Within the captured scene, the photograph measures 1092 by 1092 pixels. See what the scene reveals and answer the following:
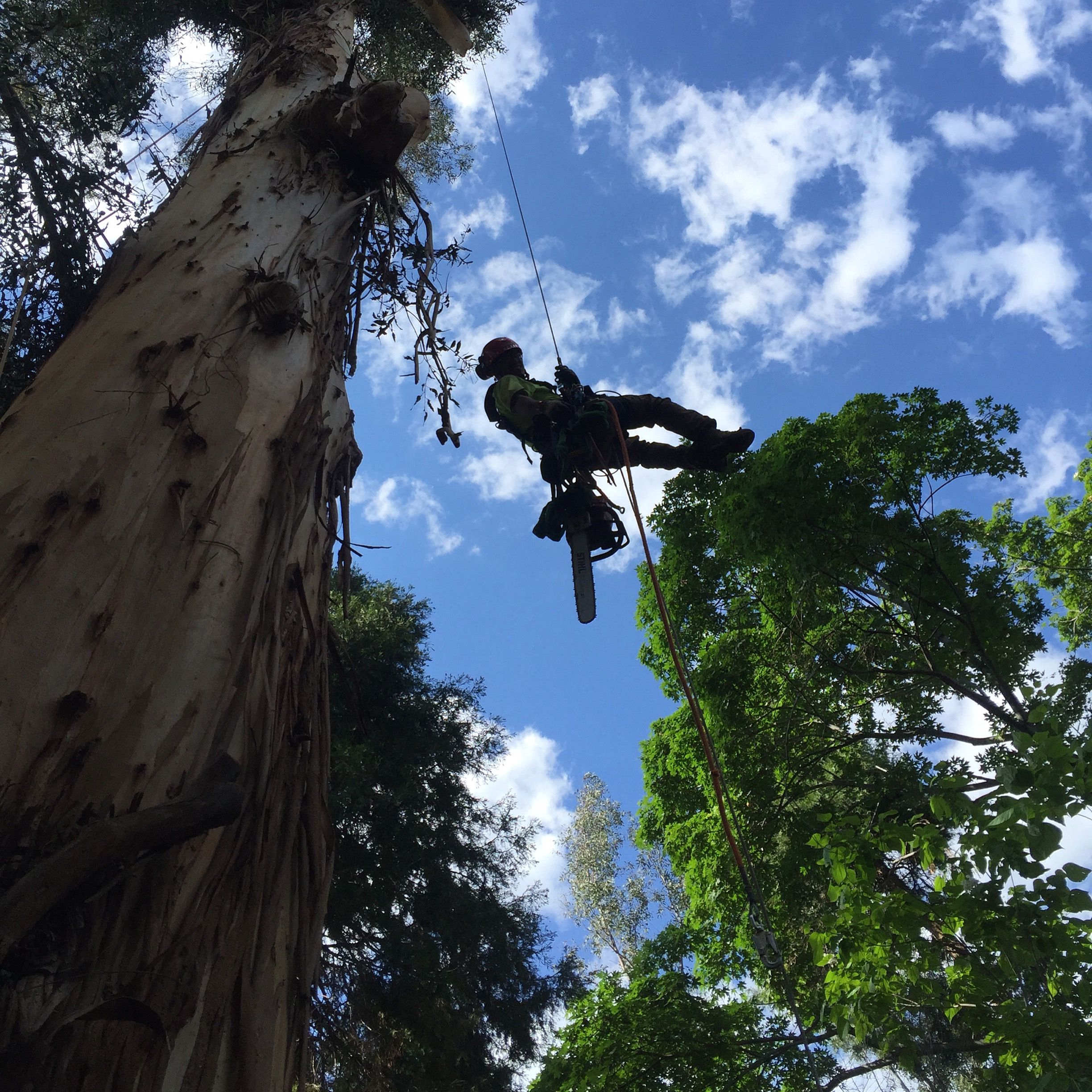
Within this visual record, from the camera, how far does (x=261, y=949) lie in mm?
1479

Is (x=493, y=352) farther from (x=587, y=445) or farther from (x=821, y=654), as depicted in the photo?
(x=821, y=654)

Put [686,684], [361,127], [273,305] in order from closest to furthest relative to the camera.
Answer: [273,305] < [361,127] < [686,684]

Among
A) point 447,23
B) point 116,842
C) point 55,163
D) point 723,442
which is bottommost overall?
point 116,842

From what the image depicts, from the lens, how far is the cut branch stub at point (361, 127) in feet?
10.3

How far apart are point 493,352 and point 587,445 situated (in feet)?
4.82

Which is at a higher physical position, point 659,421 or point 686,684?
point 659,421

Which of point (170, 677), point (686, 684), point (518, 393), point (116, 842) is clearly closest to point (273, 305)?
point (170, 677)

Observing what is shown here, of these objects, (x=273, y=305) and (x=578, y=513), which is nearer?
(x=273, y=305)

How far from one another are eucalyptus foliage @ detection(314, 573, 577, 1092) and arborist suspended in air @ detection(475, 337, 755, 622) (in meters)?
2.49

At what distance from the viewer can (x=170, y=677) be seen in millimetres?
1494

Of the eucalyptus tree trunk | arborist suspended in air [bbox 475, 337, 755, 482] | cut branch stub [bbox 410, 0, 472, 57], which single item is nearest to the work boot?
arborist suspended in air [bbox 475, 337, 755, 482]

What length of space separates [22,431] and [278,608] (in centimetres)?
64

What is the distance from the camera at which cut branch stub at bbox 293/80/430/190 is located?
10.3 ft

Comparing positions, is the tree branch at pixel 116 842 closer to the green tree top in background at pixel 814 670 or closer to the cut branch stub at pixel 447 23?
the green tree top in background at pixel 814 670
